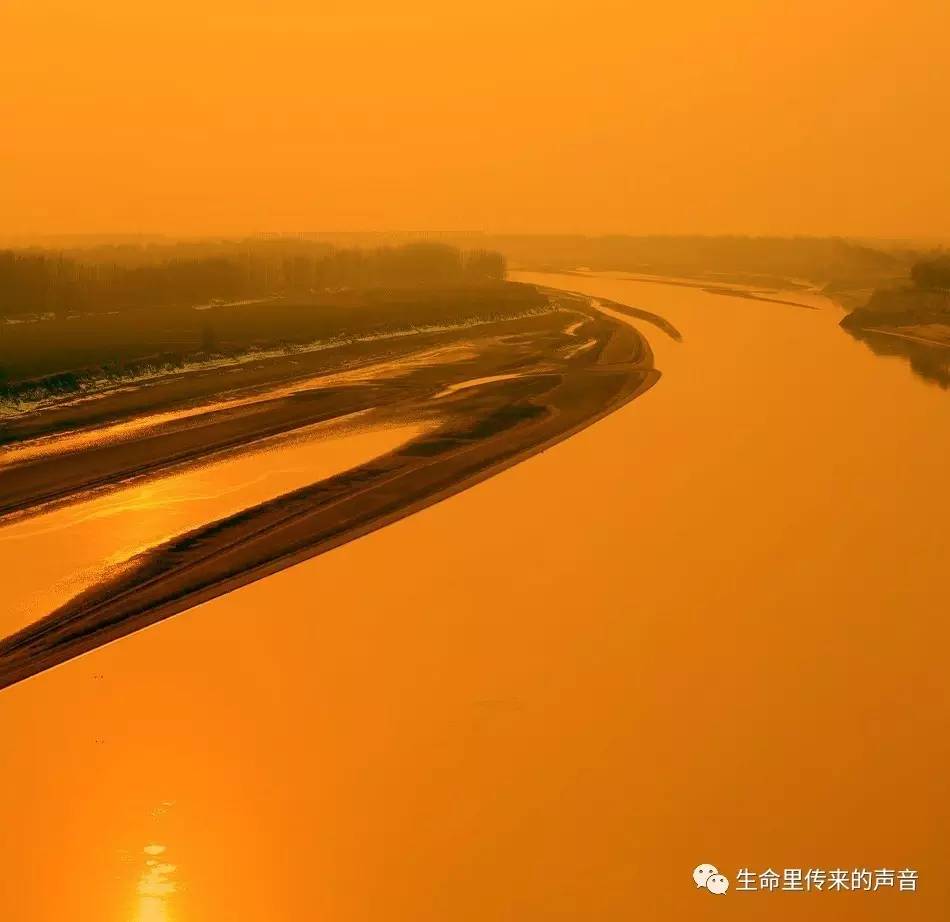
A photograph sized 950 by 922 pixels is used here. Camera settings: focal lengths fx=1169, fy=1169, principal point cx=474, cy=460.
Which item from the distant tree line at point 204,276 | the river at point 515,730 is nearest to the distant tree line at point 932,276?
the distant tree line at point 204,276

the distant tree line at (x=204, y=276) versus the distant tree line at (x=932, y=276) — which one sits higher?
the distant tree line at (x=932, y=276)

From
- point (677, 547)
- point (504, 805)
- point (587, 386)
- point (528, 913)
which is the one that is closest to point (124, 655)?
point (504, 805)

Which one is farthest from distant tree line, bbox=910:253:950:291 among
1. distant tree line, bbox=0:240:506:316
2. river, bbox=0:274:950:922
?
river, bbox=0:274:950:922

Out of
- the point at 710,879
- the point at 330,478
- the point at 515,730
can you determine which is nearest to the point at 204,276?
the point at 330,478

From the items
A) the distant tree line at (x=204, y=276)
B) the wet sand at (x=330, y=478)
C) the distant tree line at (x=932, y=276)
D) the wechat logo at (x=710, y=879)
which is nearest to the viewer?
the wechat logo at (x=710, y=879)

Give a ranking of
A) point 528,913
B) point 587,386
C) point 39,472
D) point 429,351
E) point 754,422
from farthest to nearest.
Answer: point 429,351 → point 587,386 → point 754,422 → point 39,472 → point 528,913

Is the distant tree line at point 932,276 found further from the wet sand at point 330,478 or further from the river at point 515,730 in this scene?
the river at point 515,730

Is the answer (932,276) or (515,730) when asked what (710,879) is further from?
(932,276)

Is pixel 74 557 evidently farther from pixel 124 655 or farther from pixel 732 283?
pixel 732 283
